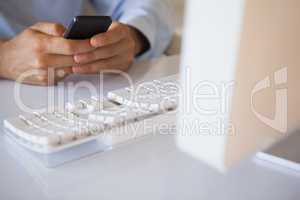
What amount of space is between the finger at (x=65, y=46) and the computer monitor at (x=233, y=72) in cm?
34

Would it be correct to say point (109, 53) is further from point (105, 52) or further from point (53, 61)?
point (53, 61)

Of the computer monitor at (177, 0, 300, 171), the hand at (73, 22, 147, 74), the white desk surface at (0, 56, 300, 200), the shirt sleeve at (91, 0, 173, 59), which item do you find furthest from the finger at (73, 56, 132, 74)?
the computer monitor at (177, 0, 300, 171)

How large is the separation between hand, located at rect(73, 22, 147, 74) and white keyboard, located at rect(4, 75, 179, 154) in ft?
0.54

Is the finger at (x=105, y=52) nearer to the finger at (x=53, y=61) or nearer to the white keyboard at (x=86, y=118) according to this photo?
the finger at (x=53, y=61)

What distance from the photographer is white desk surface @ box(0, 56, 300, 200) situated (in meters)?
0.36

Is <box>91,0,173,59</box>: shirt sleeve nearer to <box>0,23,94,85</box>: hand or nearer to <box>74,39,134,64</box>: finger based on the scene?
<box>74,39,134,64</box>: finger

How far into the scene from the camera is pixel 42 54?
2.19 ft

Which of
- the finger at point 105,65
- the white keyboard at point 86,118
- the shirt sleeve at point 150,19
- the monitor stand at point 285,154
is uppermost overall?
the shirt sleeve at point 150,19

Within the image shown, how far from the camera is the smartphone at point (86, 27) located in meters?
0.60

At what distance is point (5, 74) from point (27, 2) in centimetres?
38

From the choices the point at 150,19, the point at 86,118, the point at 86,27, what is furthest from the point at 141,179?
the point at 150,19

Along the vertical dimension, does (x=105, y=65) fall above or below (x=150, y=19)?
below

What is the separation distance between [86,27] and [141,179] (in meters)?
0.31

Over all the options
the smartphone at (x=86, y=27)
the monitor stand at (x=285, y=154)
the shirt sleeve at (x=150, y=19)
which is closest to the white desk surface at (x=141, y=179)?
the monitor stand at (x=285, y=154)
